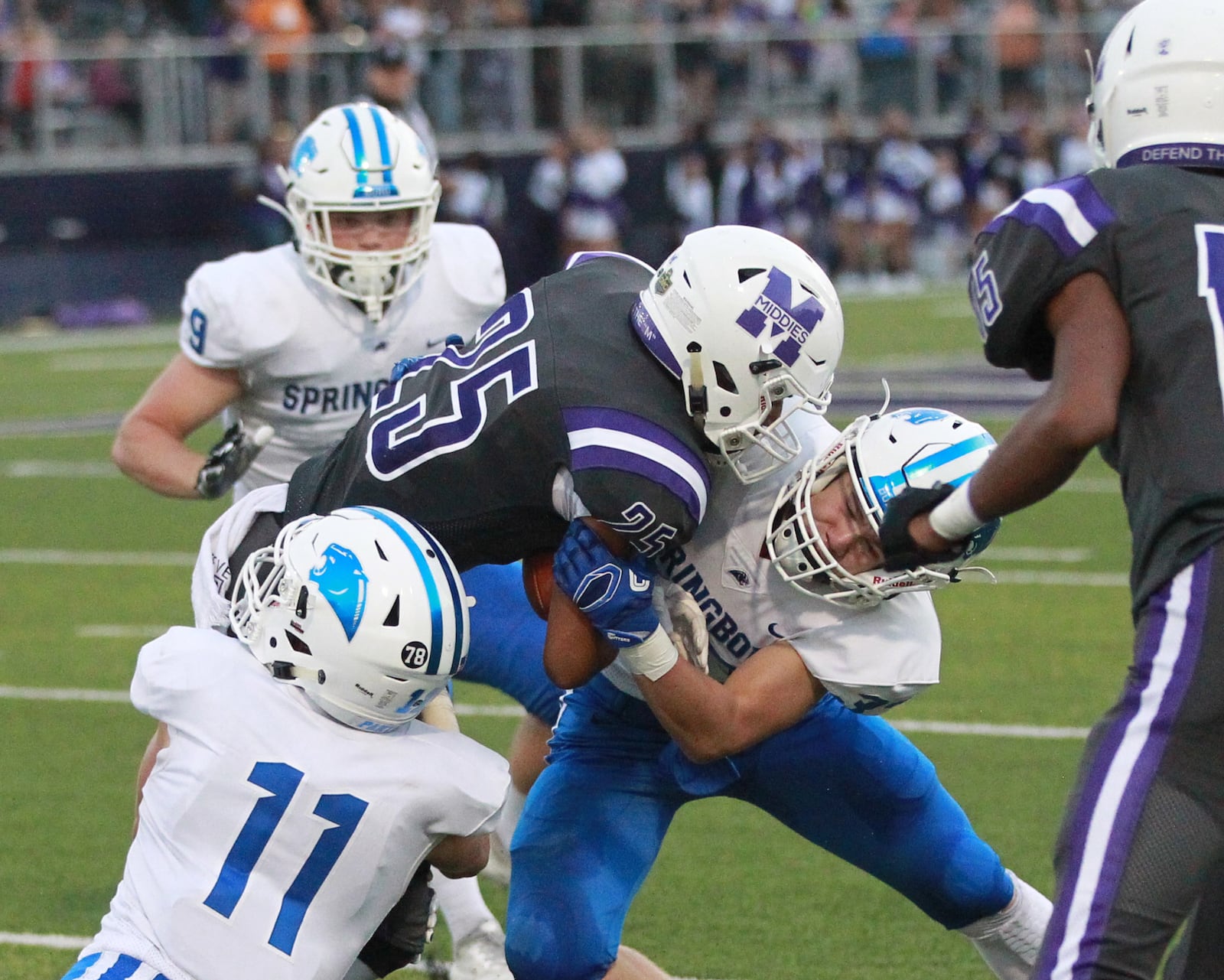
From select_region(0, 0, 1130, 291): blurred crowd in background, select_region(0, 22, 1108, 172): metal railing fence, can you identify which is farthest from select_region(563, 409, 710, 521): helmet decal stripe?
select_region(0, 22, 1108, 172): metal railing fence

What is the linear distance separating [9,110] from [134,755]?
12190 millimetres

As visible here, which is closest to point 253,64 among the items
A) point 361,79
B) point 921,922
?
point 361,79

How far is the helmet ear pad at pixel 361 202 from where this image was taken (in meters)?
4.45

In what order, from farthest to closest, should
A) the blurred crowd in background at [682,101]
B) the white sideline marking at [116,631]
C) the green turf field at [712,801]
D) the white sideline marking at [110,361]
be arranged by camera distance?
the blurred crowd in background at [682,101] < the white sideline marking at [110,361] < the white sideline marking at [116,631] < the green turf field at [712,801]

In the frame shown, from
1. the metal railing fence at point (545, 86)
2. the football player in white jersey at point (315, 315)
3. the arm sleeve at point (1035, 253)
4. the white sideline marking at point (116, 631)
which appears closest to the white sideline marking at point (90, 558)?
the white sideline marking at point (116, 631)

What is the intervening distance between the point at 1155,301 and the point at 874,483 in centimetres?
60

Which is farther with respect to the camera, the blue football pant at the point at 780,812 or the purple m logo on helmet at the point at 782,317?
the blue football pant at the point at 780,812

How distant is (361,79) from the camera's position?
56.5 ft

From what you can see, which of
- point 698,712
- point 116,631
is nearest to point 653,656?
point 698,712

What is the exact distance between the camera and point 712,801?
4953 mm

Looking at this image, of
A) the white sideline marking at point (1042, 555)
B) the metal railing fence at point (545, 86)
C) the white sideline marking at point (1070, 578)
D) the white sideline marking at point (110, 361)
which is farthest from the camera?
the metal railing fence at point (545, 86)

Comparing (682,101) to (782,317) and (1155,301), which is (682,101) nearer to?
(782,317)

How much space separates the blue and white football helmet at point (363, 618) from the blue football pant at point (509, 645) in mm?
1043

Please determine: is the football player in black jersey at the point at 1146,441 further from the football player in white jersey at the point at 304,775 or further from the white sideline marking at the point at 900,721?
the white sideline marking at the point at 900,721
